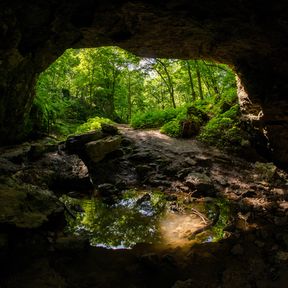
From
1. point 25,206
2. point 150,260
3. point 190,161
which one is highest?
point 25,206

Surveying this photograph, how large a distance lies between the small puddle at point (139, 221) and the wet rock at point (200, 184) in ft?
1.95

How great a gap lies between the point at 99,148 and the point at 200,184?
332 centimetres

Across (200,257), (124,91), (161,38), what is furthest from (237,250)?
(124,91)

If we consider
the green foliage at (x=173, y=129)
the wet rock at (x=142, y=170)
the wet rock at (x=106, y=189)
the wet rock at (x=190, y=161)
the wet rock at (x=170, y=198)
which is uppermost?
the green foliage at (x=173, y=129)

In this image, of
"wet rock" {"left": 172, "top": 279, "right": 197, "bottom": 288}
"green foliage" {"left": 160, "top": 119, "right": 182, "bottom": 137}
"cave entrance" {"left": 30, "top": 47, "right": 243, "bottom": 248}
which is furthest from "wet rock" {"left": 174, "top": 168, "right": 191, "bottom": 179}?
"wet rock" {"left": 172, "top": 279, "right": 197, "bottom": 288}

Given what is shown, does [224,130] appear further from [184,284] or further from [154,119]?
[184,284]

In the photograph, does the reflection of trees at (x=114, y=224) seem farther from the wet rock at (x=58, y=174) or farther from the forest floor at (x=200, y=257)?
the wet rock at (x=58, y=174)

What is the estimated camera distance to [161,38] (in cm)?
754

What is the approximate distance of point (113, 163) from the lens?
9.08 metres

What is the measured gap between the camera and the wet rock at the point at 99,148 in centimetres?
884

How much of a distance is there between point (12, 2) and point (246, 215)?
20.9ft

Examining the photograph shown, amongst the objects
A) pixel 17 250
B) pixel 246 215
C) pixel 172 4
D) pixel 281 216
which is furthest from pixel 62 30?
pixel 281 216

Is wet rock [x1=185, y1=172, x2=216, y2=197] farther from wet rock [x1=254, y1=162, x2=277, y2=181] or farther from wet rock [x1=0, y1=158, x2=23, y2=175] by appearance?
wet rock [x1=0, y1=158, x2=23, y2=175]

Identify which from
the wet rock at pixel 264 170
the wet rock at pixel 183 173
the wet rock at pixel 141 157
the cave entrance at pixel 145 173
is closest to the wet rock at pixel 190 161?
the cave entrance at pixel 145 173
